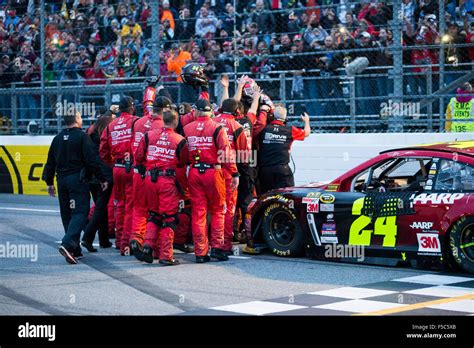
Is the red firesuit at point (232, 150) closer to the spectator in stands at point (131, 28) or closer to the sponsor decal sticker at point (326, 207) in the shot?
the sponsor decal sticker at point (326, 207)

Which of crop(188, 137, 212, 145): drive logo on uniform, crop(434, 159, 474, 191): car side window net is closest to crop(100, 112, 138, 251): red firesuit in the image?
crop(188, 137, 212, 145): drive logo on uniform

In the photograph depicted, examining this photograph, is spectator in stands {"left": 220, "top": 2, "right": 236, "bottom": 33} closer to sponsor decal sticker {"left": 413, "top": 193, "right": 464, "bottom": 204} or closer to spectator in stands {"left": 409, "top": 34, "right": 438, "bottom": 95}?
spectator in stands {"left": 409, "top": 34, "right": 438, "bottom": 95}

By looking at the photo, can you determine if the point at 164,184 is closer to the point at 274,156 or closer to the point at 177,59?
the point at 274,156

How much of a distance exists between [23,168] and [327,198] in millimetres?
10890

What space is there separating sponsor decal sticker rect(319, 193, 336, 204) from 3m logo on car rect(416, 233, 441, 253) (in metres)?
1.25

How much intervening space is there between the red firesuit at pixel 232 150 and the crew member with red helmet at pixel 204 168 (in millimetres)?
270

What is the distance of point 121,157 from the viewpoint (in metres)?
13.3

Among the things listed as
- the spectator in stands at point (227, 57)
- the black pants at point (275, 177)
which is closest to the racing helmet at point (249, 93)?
the black pants at point (275, 177)

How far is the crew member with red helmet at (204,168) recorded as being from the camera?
12125mm
